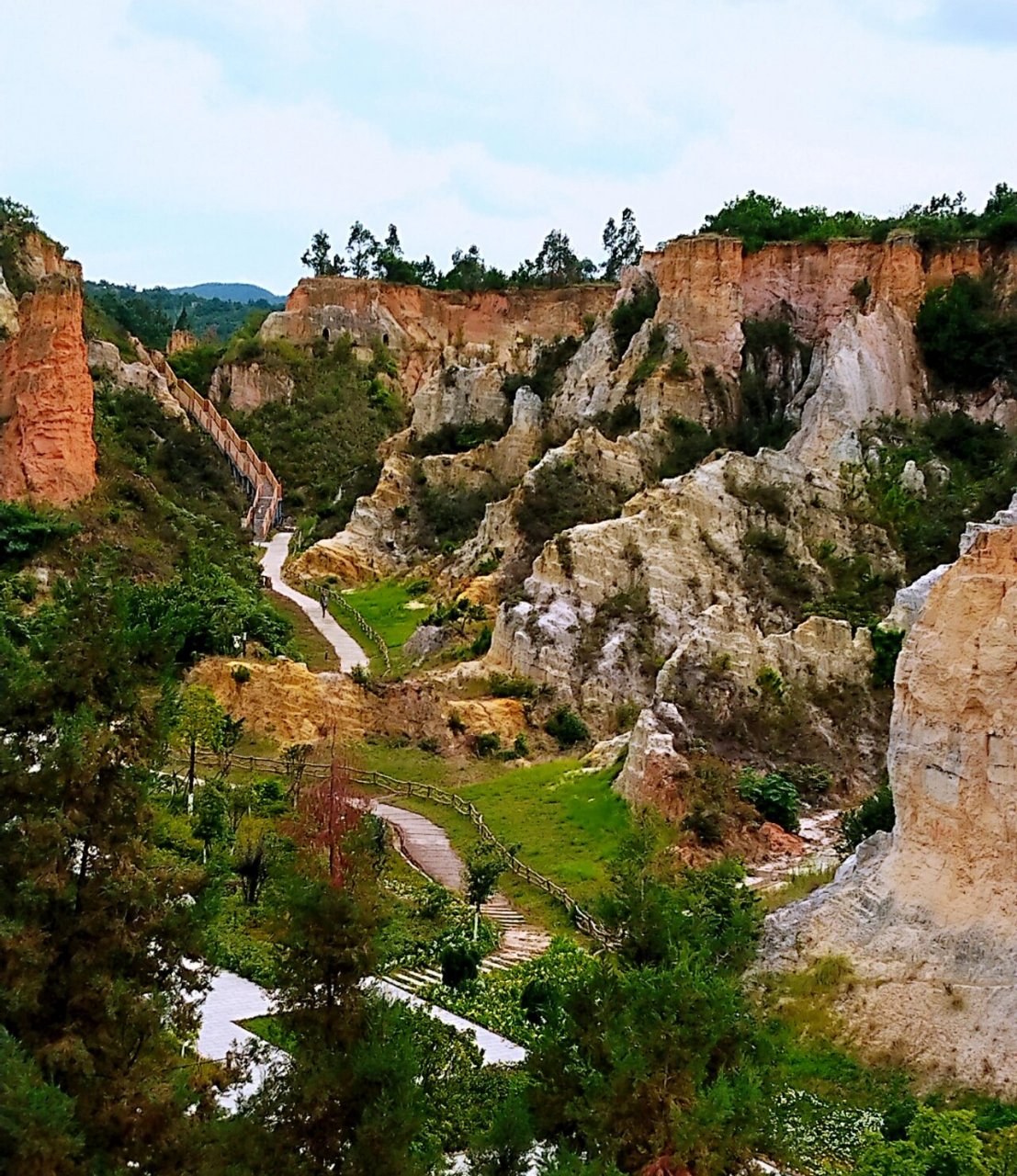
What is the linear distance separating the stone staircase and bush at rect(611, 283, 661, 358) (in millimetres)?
34956

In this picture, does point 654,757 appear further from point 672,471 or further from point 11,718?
point 672,471

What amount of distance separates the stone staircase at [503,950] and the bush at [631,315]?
115 ft

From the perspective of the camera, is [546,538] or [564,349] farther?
[564,349]

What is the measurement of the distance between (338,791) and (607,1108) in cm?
1405

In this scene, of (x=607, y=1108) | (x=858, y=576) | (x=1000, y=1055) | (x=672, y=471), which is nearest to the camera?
(x=607, y=1108)

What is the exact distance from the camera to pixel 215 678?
103 ft

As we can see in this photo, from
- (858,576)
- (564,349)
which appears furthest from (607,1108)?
(564,349)

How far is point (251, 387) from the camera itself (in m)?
68.6

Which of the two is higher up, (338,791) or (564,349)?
(564,349)

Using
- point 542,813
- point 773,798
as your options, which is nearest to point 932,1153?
point 773,798

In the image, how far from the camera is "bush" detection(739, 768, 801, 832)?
24.2 metres

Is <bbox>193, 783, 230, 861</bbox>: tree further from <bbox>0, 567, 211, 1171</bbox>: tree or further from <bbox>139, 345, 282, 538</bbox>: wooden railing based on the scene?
<bbox>139, 345, 282, 538</bbox>: wooden railing

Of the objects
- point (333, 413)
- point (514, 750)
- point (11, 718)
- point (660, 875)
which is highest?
point (333, 413)

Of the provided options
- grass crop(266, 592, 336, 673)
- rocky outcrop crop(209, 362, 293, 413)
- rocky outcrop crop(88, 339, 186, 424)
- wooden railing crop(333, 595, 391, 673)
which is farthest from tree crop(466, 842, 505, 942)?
rocky outcrop crop(209, 362, 293, 413)
